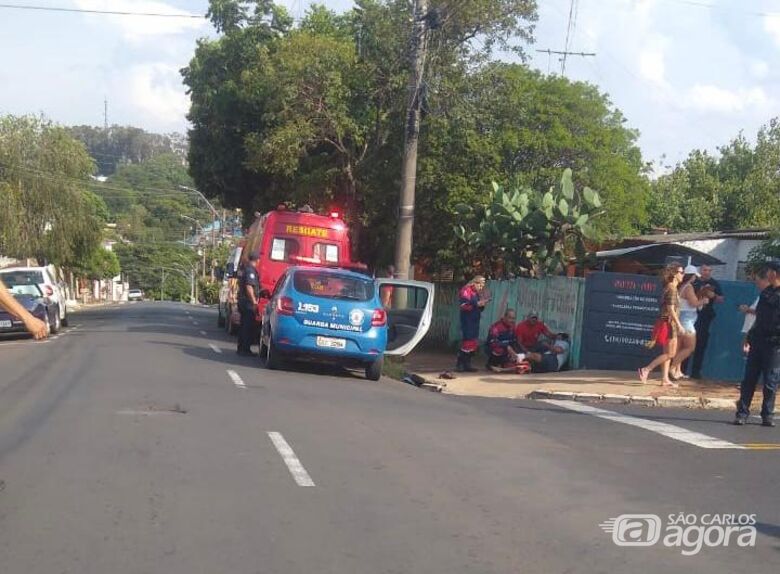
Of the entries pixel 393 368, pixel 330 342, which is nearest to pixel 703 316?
pixel 330 342

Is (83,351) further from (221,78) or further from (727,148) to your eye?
(727,148)

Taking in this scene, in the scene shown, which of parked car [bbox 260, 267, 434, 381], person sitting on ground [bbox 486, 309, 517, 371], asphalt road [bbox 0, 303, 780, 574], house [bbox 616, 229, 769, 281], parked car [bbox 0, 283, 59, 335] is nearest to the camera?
asphalt road [bbox 0, 303, 780, 574]

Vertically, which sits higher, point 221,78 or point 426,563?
point 221,78

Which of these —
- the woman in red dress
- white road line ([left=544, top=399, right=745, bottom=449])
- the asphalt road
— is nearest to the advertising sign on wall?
→ the woman in red dress

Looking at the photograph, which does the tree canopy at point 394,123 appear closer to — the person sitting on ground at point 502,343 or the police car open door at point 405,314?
the police car open door at point 405,314

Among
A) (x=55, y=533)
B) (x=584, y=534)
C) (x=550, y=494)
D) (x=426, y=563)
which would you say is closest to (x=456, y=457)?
(x=550, y=494)

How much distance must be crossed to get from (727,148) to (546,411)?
40.5 metres

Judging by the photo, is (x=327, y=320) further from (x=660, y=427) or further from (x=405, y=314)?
(x=660, y=427)

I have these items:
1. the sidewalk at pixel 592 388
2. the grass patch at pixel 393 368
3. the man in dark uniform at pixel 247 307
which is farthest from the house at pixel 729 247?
the man in dark uniform at pixel 247 307

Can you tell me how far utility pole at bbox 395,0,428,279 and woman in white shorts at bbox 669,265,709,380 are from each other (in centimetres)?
766

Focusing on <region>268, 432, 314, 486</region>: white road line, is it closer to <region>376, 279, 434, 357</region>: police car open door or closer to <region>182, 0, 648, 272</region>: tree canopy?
<region>376, 279, 434, 357</region>: police car open door

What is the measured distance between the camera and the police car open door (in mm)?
18734

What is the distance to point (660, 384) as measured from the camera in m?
15.4

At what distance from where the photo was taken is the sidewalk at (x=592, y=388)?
14.2 m
